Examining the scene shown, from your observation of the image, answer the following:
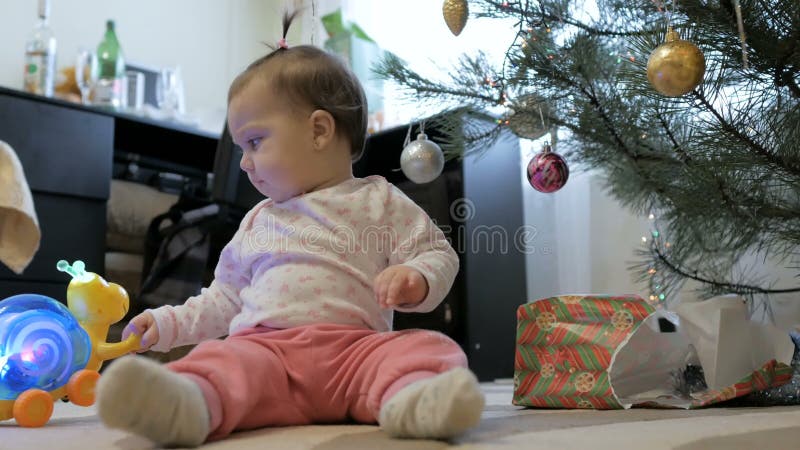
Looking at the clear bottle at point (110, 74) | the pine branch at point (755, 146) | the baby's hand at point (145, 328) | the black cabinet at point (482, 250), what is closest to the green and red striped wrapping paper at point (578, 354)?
the pine branch at point (755, 146)

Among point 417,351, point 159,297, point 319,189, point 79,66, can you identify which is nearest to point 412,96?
point 319,189

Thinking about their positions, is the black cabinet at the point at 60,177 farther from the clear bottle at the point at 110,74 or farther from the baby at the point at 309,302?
the baby at the point at 309,302

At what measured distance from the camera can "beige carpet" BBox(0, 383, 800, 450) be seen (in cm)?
58

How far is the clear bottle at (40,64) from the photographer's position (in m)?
2.12

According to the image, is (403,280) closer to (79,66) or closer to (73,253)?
(73,253)

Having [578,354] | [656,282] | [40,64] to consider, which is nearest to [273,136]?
[578,354]

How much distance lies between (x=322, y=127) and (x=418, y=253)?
184mm

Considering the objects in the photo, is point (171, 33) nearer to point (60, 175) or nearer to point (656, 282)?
point (60, 175)

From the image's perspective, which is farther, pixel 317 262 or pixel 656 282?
pixel 656 282

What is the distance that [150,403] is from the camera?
1.78ft

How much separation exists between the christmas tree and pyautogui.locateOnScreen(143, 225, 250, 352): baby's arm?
1.43 feet

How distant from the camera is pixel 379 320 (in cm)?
82

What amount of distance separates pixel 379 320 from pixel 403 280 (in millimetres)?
132

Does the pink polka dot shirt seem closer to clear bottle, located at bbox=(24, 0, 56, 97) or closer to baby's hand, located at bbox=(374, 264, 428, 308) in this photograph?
baby's hand, located at bbox=(374, 264, 428, 308)
